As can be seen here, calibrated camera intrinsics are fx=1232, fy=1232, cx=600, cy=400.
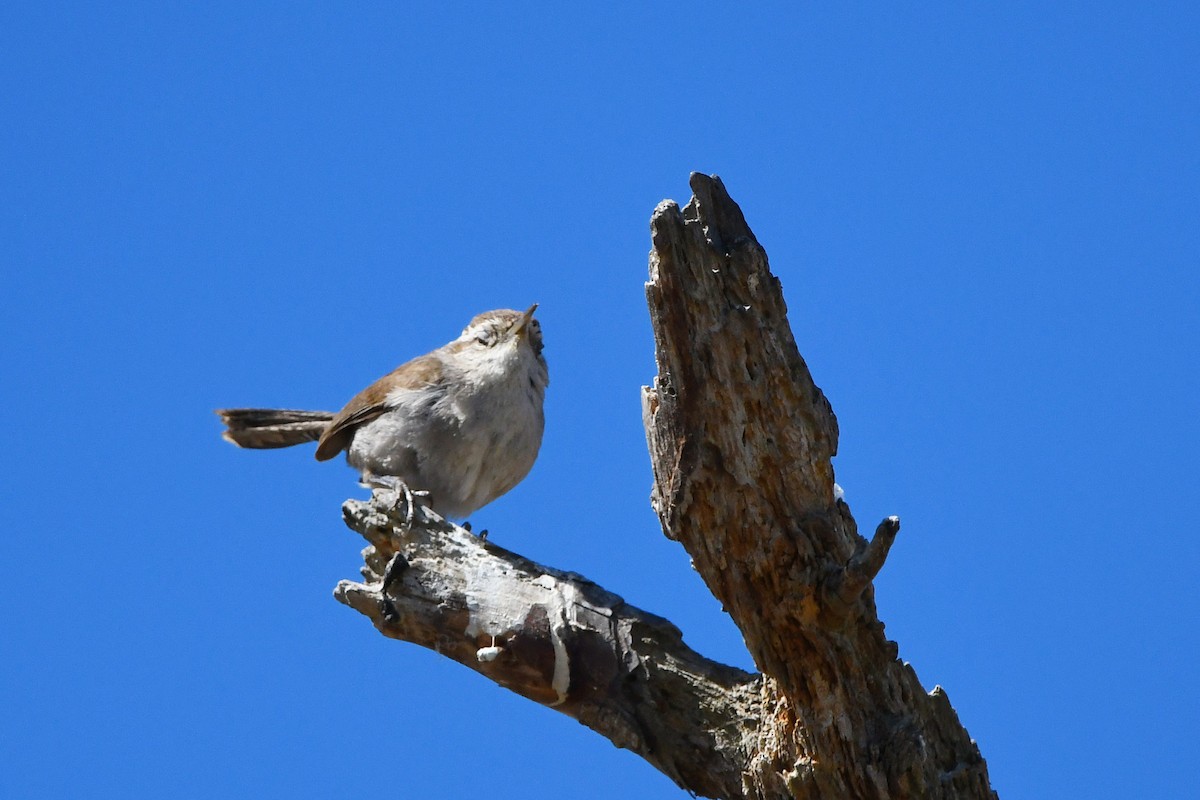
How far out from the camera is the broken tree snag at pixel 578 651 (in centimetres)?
527

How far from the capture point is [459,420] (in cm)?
711

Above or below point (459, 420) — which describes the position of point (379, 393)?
above

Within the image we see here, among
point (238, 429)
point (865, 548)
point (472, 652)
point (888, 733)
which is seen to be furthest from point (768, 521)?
point (238, 429)

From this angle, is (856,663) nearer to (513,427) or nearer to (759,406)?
(759,406)

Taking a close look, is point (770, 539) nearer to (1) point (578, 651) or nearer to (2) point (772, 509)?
(2) point (772, 509)

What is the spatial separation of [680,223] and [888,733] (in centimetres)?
210

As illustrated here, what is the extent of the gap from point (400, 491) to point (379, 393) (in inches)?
58.6

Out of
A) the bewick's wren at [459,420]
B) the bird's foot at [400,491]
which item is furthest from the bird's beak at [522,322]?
the bird's foot at [400,491]

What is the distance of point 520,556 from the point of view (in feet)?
19.4

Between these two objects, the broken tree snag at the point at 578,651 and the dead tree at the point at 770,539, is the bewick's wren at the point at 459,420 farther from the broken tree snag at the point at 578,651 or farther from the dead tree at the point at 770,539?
the dead tree at the point at 770,539

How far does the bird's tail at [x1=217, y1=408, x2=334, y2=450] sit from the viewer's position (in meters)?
8.52

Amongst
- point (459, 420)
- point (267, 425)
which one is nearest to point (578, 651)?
point (459, 420)

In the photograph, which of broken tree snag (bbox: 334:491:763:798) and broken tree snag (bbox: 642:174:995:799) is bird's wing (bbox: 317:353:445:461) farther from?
broken tree snag (bbox: 642:174:995:799)

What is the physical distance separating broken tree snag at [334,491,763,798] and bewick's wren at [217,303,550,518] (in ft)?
4.53
